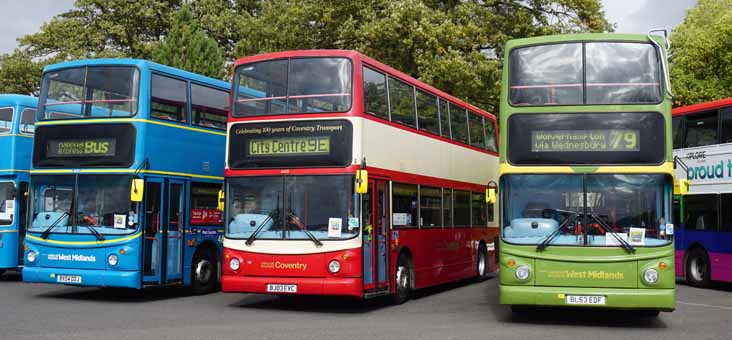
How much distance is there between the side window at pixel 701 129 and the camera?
20.7 metres

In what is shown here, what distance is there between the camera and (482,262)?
22.5 m

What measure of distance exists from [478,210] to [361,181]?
8.36 meters

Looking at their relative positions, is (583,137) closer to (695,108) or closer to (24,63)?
(695,108)

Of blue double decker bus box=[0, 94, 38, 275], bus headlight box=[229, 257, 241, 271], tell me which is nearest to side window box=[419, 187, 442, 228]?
bus headlight box=[229, 257, 241, 271]

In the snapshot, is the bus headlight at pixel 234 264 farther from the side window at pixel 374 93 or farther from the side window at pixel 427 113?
the side window at pixel 427 113

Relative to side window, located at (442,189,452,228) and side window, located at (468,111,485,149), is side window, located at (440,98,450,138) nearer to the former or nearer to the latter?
side window, located at (442,189,452,228)

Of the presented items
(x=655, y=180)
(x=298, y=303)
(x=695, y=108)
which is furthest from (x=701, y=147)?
(x=298, y=303)

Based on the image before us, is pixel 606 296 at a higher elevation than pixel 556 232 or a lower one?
lower

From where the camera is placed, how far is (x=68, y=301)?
52.9 feet

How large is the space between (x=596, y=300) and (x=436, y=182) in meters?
6.40

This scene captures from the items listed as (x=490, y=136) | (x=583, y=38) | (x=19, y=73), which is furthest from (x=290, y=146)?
(x=19, y=73)

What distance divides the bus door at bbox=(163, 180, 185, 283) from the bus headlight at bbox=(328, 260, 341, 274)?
420 centimetres

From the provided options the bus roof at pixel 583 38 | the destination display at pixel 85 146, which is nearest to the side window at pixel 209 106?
the destination display at pixel 85 146

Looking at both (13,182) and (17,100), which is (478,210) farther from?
(17,100)
